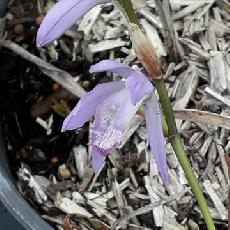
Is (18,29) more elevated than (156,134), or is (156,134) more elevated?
(156,134)

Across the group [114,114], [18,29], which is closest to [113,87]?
[114,114]

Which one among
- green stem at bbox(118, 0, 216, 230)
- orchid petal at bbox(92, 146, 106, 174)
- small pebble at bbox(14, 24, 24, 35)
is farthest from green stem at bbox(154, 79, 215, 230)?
small pebble at bbox(14, 24, 24, 35)

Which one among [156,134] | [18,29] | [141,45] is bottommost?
[18,29]

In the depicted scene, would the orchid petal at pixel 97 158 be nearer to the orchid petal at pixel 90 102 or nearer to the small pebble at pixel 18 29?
the orchid petal at pixel 90 102

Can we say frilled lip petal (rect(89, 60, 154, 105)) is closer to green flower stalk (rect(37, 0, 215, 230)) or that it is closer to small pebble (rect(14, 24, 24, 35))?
green flower stalk (rect(37, 0, 215, 230))

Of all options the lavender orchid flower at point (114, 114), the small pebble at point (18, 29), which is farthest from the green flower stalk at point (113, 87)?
the small pebble at point (18, 29)

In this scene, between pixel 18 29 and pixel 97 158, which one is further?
pixel 18 29

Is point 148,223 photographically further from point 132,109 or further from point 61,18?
point 61,18

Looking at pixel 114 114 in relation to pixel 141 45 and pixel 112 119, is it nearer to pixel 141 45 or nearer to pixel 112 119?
pixel 112 119
